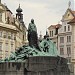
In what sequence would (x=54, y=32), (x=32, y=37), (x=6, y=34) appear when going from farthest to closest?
1. (x=54, y=32)
2. (x=6, y=34)
3. (x=32, y=37)

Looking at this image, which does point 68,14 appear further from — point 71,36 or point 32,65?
point 32,65

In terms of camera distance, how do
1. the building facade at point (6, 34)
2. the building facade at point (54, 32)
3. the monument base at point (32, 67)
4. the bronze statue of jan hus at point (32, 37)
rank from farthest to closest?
1. the building facade at point (54, 32)
2. the building facade at point (6, 34)
3. the bronze statue of jan hus at point (32, 37)
4. the monument base at point (32, 67)

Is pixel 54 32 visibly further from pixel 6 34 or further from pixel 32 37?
pixel 32 37

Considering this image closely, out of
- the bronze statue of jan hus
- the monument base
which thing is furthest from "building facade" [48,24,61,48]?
the monument base

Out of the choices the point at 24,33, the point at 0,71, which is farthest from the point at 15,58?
the point at 24,33

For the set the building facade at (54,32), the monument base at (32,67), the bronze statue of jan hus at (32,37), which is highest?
the building facade at (54,32)

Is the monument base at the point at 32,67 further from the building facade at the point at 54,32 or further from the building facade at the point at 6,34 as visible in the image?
the building facade at the point at 54,32

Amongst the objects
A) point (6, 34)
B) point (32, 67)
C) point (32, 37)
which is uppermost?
point (6, 34)

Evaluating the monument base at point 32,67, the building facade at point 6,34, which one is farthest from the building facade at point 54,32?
the monument base at point 32,67

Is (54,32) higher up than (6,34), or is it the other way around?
(54,32)

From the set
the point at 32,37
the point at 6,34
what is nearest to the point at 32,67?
the point at 32,37

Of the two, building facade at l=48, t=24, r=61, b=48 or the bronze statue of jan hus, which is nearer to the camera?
the bronze statue of jan hus

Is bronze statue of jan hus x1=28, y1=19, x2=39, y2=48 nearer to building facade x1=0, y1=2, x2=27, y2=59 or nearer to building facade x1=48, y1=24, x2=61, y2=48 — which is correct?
building facade x1=0, y1=2, x2=27, y2=59

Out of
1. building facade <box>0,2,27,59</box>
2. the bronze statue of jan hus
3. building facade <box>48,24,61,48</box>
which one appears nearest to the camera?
the bronze statue of jan hus
